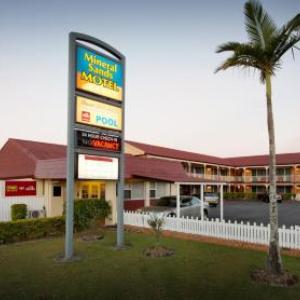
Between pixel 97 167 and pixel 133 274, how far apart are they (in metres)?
4.54

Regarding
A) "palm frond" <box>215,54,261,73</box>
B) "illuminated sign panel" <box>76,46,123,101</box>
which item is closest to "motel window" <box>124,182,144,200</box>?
"illuminated sign panel" <box>76,46,123,101</box>

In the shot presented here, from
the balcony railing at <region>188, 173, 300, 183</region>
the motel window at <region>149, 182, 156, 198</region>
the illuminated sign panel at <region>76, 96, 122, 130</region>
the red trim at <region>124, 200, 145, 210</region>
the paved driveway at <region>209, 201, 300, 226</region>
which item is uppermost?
the illuminated sign panel at <region>76, 96, 122, 130</region>

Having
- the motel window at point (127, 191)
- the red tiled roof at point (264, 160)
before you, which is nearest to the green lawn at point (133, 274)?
the motel window at point (127, 191)

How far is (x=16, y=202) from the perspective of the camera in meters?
18.1

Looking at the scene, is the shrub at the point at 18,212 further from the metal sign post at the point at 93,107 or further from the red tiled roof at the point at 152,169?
the metal sign post at the point at 93,107

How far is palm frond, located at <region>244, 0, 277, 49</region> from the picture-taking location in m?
9.12

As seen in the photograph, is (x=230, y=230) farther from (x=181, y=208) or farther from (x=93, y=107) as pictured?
(x=93, y=107)

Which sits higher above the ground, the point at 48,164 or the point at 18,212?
the point at 48,164

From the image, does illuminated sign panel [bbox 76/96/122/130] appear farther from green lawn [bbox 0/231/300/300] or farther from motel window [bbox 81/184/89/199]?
motel window [bbox 81/184/89/199]

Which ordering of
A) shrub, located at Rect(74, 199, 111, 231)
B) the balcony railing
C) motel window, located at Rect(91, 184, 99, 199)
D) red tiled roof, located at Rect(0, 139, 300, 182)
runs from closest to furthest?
shrub, located at Rect(74, 199, 111, 231)
red tiled roof, located at Rect(0, 139, 300, 182)
motel window, located at Rect(91, 184, 99, 199)
the balcony railing

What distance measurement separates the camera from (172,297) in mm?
7086

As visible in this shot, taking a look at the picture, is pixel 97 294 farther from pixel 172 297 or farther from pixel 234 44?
pixel 234 44

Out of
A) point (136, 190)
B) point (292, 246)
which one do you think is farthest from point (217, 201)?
point (292, 246)

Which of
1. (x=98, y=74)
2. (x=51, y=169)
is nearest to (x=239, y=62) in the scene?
(x=98, y=74)
